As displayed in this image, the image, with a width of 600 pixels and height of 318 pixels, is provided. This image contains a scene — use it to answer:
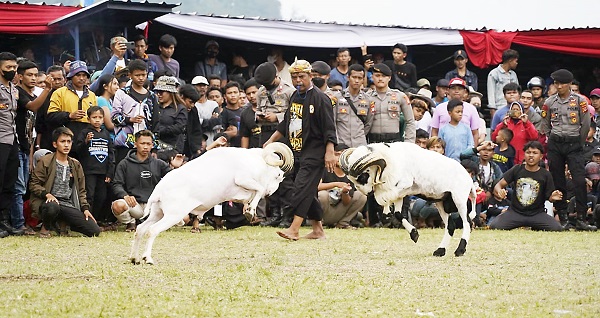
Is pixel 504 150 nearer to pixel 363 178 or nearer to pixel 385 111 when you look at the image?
pixel 385 111

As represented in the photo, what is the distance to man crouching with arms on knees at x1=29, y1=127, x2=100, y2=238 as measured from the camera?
1342cm

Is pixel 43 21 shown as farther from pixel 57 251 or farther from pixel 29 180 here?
pixel 57 251

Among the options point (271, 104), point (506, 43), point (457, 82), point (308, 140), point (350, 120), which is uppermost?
point (506, 43)

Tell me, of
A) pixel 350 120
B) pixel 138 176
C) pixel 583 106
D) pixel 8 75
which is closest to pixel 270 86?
pixel 350 120

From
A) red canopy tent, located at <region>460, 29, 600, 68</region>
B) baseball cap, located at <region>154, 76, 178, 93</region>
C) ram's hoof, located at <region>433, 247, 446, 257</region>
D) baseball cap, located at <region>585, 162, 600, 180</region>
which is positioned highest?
red canopy tent, located at <region>460, 29, 600, 68</region>

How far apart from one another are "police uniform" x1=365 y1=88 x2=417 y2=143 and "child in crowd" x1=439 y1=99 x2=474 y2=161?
93 cm

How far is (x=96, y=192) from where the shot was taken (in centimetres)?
1445

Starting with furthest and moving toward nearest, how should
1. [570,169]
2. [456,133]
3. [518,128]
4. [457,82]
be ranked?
[457,82], [518,128], [456,133], [570,169]

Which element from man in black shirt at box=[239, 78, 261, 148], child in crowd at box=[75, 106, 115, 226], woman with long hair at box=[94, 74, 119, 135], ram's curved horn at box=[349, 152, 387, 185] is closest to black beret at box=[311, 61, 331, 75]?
man in black shirt at box=[239, 78, 261, 148]

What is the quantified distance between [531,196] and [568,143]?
116 cm

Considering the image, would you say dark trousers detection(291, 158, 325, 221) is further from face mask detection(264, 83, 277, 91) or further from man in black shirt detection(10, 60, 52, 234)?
man in black shirt detection(10, 60, 52, 234)

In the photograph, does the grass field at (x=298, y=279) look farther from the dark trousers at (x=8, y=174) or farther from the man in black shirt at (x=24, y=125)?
the man in black shirt at (x=24, y=125)

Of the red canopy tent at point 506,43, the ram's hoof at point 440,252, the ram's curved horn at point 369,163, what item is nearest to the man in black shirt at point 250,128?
the ram's curved horn at point 369,163


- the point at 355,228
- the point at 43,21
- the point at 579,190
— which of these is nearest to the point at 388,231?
Answer: the point at 355,228
